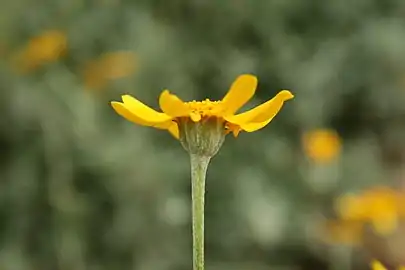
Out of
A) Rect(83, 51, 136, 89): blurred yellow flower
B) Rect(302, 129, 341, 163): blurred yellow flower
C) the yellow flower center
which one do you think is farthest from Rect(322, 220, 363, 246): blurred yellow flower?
the yellow flower center

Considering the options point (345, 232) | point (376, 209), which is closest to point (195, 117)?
point (376, 209)

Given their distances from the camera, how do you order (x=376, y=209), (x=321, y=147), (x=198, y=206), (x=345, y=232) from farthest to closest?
(x=321, y=147), (x=345, y=232), (x=376, y=209), (x=198, y=206)

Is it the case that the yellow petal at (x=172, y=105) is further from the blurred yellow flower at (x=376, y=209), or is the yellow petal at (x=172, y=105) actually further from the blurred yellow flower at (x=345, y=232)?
the blurred yellow flower at (x=345, y=232)

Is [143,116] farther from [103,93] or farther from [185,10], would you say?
[185,10]

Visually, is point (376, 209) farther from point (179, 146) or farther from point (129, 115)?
point (129, 115)

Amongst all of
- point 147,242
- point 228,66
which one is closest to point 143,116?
point 147,242

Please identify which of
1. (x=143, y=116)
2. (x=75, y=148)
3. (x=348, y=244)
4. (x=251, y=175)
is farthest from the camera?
(x=251, y=175)

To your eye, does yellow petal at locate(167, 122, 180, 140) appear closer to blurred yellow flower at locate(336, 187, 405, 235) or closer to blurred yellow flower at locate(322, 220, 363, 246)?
blurred yellow flower at locate(336, 187, 405, 235)

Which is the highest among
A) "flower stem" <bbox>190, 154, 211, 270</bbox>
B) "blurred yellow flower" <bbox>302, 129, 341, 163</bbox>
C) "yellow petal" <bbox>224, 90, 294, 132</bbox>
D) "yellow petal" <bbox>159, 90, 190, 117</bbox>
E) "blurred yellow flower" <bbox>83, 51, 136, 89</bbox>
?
"blurred yellow flower" <bbox>83, 51, 136, 89</bbox>
